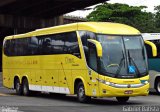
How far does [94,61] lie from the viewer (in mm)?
19422

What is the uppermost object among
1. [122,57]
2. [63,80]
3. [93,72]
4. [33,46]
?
[33,46]

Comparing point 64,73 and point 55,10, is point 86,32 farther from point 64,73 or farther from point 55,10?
point 55,10

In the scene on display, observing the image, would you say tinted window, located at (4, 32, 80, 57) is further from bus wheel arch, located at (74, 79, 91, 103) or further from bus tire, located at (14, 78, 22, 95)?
bus tire, located at (14, 78, 22, 95)

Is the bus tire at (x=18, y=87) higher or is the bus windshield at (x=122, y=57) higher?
the bus windshield at (x=122, y=57)

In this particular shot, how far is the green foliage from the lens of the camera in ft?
244

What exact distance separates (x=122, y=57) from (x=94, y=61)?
1.12 meters

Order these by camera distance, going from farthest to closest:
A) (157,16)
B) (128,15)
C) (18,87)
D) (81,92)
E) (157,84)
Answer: (128,15)
(157,16)
(18,87)
(157,84)
(81,92)

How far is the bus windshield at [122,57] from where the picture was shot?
1909 cm

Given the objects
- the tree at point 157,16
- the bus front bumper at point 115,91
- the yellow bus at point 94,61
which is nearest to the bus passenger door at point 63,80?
the yellow bus at point 94,61

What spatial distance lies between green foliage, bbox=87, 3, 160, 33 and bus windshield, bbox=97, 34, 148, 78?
174 feet

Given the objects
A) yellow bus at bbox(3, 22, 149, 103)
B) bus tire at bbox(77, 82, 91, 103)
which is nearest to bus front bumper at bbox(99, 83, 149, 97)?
yellow bus at bbox(3, 22, 149, 103)

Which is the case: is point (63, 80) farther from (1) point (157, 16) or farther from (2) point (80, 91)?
(1) point (157, 16)

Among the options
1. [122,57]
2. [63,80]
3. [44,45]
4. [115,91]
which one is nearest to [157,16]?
[44,45]

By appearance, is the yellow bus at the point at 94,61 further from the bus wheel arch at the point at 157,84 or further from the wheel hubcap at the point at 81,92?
the bus wheel arch at the point at 157,84
